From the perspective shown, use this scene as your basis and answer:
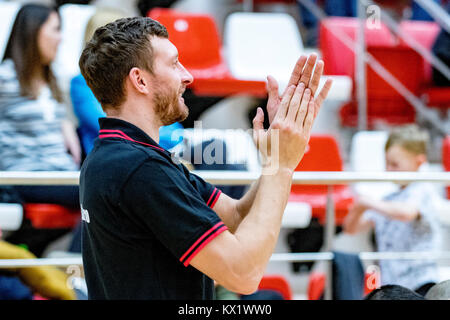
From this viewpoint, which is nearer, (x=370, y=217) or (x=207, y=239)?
(x=207, y=239)

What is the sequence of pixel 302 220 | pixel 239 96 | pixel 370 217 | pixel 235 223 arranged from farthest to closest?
1. pixel 239 96
2. pixel 302 220
3. pixel 370 217
4. pixel 235 223

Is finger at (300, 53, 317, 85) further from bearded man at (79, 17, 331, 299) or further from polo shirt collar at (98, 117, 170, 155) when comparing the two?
polo shirt collar at (98, 117, 170, 155)

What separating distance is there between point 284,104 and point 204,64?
54.9 inches

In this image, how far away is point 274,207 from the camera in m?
0.62

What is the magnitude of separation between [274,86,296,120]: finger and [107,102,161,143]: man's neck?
14cm

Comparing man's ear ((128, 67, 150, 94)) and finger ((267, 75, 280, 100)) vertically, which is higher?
man's ear ((128, 67, 150, 94))

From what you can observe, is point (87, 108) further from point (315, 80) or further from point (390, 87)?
point (390, 87)

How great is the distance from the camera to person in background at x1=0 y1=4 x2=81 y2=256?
5.04ft

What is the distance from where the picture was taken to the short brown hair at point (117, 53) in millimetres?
640

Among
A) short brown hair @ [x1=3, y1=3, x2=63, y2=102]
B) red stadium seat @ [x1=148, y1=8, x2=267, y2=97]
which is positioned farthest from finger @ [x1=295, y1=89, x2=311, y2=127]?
red stadium seat @ [x1=148, y1=8, x2=267, y2=97]
